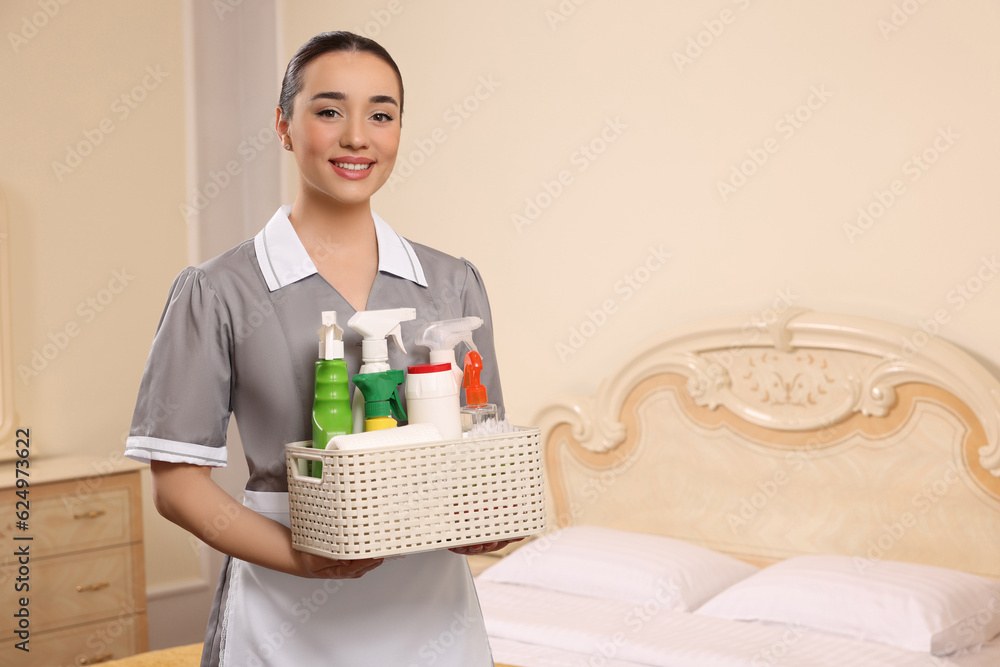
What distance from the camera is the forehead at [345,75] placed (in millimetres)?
950

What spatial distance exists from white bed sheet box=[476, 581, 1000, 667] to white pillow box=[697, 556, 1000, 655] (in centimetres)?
3

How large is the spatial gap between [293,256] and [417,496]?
31cm

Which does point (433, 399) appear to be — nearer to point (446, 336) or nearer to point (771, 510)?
point (446, 336)

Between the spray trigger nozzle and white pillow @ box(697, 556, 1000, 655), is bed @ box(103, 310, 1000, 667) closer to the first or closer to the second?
white pillow @ box(697, 556, 1000, 655)

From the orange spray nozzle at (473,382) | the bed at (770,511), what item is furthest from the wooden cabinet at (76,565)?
the orange spray nozzle at (473,382)

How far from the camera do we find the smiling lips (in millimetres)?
955

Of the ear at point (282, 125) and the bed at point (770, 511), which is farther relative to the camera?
the bed at point (770, 511)

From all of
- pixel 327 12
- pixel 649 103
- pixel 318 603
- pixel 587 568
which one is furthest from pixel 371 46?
pixel 327 12

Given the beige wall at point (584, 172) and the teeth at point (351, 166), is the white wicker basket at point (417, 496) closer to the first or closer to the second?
the teeth at point (351, 166)

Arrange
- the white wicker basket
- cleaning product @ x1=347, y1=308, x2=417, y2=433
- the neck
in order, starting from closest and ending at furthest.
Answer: the white wicker basket, cleaning product @ x1=347, y1=308, x2=417, y2=433, the neck

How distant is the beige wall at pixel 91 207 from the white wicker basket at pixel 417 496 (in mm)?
2795

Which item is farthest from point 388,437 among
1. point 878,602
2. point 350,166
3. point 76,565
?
point 76,565

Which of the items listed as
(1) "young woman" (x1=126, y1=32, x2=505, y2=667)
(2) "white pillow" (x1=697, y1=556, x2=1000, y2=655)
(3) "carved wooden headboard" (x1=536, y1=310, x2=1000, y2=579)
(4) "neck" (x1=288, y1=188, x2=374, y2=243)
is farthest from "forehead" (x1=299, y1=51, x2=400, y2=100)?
(3) "carved wooden headboard" (x1=536, y1=310, x2=1000, y2=579)

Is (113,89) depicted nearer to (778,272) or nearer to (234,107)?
(234,107)
